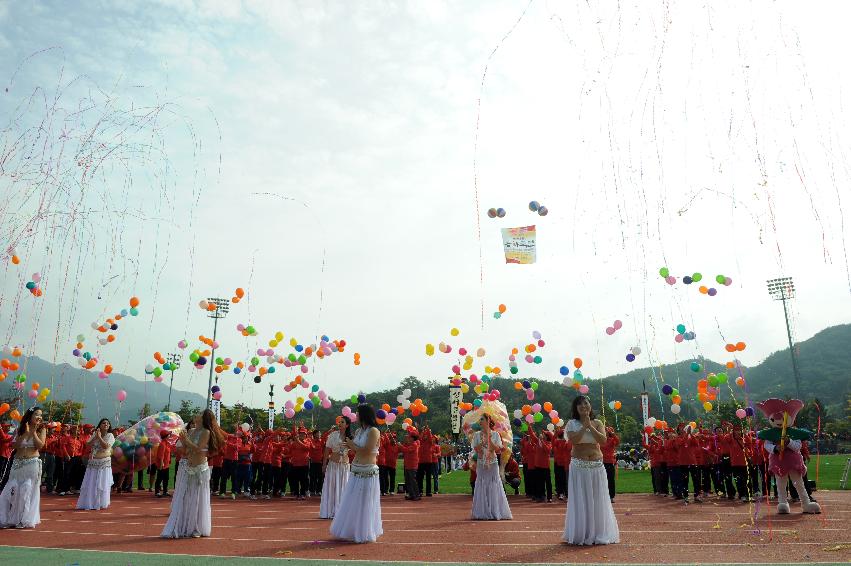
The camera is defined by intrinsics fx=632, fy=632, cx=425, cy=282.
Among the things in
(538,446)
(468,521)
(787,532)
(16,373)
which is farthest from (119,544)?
(16,373)

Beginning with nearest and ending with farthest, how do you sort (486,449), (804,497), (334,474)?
(804,497) → (486,449) → (334,474)

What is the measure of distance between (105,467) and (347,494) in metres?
8.19

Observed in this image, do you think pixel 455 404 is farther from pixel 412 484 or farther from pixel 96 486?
pixel 96 486

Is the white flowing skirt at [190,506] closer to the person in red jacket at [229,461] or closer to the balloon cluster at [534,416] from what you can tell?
the person in red jacket at [229,461]

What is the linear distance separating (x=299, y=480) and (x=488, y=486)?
8121 mm

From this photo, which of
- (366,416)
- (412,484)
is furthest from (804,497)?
(412,484)

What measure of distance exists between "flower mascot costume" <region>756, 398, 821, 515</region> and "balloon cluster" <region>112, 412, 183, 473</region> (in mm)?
16343

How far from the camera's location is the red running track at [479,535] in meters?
7.67

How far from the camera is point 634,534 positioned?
9492mm

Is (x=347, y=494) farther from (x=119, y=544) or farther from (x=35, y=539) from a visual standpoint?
(x=35, y=539)

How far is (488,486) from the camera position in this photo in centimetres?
1245

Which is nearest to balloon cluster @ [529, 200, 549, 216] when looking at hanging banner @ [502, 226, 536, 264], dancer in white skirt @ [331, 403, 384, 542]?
hanging banner @ [502, 226, 536, 264]

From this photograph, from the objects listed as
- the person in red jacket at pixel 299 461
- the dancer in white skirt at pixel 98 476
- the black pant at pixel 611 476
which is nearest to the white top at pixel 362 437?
the dancer in white skirt at pixel 98 476

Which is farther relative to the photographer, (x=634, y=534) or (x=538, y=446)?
(x=538, y=446)
